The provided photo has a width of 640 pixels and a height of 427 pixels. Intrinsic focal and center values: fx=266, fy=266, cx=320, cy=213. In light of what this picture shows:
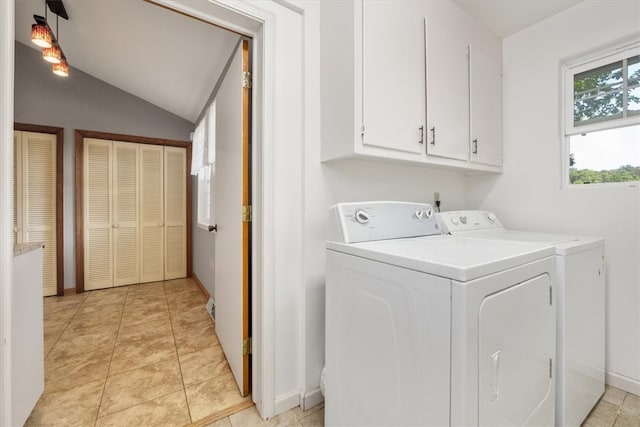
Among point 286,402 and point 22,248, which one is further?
point 286,402

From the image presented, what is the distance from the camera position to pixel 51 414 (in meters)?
1.40

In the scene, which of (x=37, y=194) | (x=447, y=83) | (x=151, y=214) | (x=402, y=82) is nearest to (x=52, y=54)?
(x=37, y=194)

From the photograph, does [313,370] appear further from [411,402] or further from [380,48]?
[380,48]

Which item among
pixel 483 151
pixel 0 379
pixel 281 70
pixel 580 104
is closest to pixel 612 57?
pixel 580 104

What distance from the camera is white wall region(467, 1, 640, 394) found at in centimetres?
157

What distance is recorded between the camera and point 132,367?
5.96 feet

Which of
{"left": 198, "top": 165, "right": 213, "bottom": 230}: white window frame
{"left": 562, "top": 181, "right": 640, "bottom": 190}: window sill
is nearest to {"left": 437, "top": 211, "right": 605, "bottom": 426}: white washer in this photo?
{"left": 562, "top": 181, "right": 640, "bottom": 190}: window sill

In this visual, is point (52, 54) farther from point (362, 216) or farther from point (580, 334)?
point (580, 334)

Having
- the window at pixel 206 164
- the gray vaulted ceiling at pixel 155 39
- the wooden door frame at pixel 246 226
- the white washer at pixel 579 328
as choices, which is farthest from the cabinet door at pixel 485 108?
the window at pixel 206 164

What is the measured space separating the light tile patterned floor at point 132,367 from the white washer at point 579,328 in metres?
1.54

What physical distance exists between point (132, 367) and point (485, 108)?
9.98 ft

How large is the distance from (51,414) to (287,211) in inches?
64.6

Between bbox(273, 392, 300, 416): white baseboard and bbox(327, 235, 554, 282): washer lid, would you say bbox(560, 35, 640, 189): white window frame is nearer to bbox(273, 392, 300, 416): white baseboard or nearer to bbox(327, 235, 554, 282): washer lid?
bbox(327, 235, 554, 282): washer lid

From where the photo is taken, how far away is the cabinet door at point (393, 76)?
1283mm
